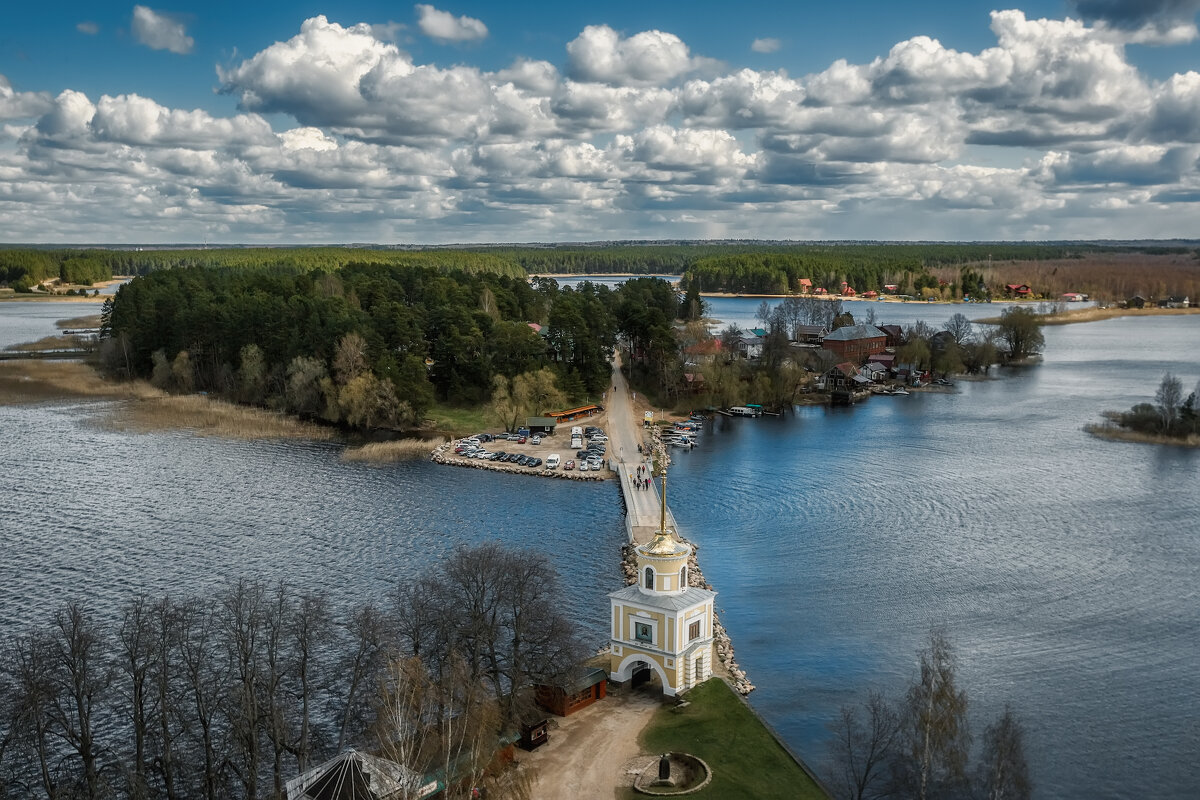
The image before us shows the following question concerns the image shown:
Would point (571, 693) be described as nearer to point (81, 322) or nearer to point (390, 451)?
point (390, 451)

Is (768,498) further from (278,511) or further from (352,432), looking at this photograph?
(352,432)

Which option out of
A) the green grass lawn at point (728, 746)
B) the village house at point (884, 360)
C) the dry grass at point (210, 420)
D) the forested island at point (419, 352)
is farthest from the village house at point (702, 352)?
the green grass lawn at point (728, 746)

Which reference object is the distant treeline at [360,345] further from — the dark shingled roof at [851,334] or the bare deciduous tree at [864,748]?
the bare deciduous tree at [864,748]

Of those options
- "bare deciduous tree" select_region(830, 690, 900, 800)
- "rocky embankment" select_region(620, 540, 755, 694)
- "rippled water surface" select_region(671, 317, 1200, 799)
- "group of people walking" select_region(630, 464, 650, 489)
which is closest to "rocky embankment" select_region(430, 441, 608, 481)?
"group of people walking" select_region(630, 464, 650, 489)

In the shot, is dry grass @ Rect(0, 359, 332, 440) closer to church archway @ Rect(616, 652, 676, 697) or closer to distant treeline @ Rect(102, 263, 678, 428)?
distant treeline @ Rect(102, 263, 678, 428)

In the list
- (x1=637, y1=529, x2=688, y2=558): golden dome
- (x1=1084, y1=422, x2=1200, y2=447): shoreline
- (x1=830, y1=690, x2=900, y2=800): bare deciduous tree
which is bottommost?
(x1=830, y1=690, x2=900, y2=800): bare deciduous tree

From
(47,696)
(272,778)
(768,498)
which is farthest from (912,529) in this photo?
(47,696)

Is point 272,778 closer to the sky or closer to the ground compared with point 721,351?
closer to the ground
